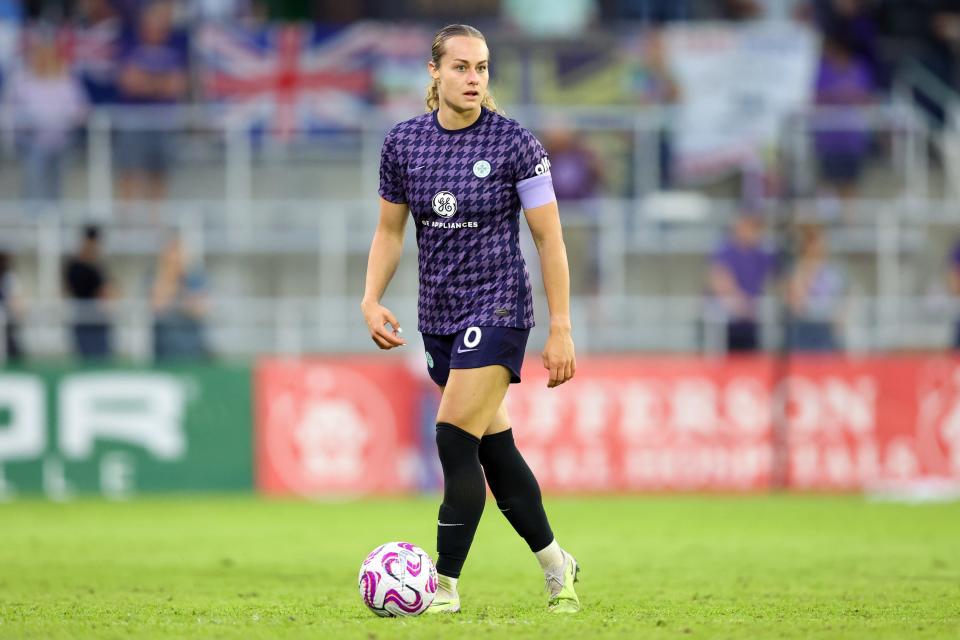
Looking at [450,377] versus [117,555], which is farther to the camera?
[117,555]

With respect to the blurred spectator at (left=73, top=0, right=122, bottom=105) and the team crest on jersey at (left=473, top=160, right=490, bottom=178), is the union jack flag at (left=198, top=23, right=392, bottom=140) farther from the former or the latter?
the team crest on jersey at (left=473, top=160, right=490, bottom=178)

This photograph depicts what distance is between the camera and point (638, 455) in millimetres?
16062

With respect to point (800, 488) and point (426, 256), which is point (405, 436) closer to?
point (800, 488)

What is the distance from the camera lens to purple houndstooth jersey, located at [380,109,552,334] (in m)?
6.42

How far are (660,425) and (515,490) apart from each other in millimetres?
9552

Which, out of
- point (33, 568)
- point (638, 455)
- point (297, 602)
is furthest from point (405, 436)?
point (297, 602)

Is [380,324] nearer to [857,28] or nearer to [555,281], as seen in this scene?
[555,281]

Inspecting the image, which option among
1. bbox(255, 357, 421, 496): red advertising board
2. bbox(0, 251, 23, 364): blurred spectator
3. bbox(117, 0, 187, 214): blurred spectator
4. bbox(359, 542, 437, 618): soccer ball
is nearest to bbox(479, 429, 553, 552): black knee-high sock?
bbox(359, 542, 437, 618): soccer ball

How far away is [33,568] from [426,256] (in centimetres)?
383

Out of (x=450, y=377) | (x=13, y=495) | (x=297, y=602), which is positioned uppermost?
(x=450, y=377)

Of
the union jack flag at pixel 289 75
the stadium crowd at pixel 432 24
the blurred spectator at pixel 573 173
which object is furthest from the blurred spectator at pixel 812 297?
the union jack flag at pixel 289 75

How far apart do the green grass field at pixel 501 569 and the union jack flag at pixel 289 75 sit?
5.68 metres

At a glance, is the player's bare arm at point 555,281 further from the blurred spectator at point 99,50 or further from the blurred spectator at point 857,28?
the blurred spectator at point 857,28

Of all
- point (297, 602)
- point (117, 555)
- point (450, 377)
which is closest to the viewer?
point (450, 377)
